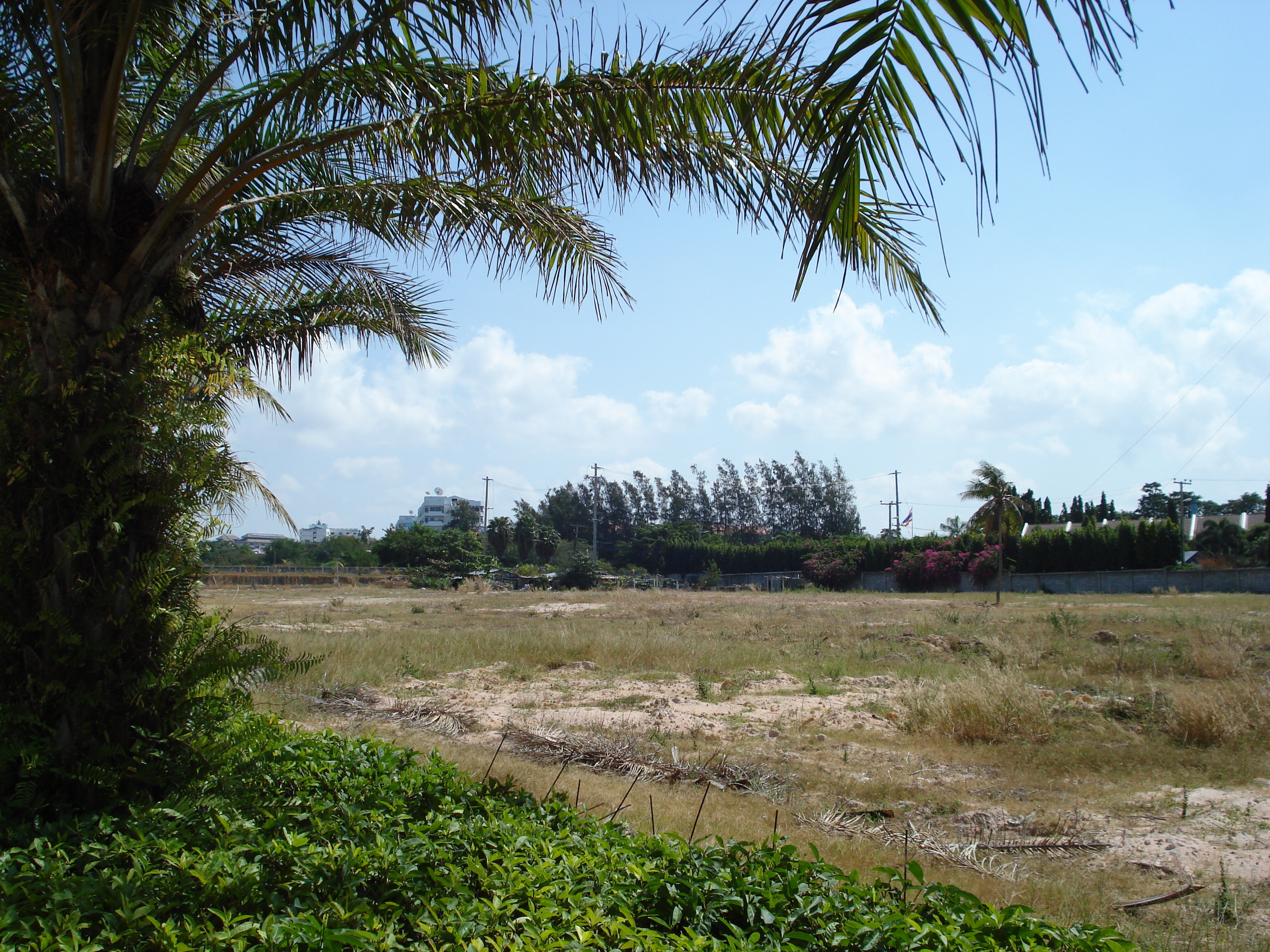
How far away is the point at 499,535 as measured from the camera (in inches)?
2586

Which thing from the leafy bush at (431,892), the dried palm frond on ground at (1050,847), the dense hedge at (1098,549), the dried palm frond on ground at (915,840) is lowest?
the dried palm frond on ground at (1050,847)

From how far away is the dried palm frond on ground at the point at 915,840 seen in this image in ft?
16.0

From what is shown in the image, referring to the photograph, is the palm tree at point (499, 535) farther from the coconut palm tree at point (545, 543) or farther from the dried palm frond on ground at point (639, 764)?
the dried palm frond on ground at point (639, 764)

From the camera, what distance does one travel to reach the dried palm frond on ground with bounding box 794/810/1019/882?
4.87 metres

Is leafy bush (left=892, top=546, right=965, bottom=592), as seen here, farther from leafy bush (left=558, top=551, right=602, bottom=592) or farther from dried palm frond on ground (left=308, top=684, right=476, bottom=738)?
dried palm frond on ground (left=308, top=684, right=476, bottom=738)

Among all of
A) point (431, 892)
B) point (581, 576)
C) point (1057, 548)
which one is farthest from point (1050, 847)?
point (1057, 548)

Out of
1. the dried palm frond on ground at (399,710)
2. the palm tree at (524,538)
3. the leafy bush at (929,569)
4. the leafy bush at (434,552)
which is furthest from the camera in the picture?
the palm tree at (524,538)

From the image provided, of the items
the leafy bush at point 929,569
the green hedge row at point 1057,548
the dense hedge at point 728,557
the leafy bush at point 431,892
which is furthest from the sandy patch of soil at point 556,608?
the dense hedge at point 728,557

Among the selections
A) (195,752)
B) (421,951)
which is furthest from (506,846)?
(195,752)

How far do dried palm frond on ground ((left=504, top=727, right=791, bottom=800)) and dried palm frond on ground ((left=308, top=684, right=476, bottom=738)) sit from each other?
993mm

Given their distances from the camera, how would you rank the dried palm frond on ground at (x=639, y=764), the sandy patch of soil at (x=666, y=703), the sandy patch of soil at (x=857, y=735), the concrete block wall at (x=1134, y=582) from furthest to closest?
the concrete block wall at (x=1134, y=582) < the sandy patch of soil at (x=666, y=703) < the dried palm frond on ground at (x=639, y=764) < the sandy patch of soil at (x=857, y=735)

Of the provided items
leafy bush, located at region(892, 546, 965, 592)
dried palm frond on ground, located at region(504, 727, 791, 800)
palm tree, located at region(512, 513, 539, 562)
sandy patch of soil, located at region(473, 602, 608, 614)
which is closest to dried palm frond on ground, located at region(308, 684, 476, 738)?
dried palm frond on ground, located at region(504, 727, 791, 800)

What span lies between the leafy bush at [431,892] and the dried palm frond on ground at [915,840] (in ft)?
6.25

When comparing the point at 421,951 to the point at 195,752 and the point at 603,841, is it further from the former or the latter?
the point at 195,752
